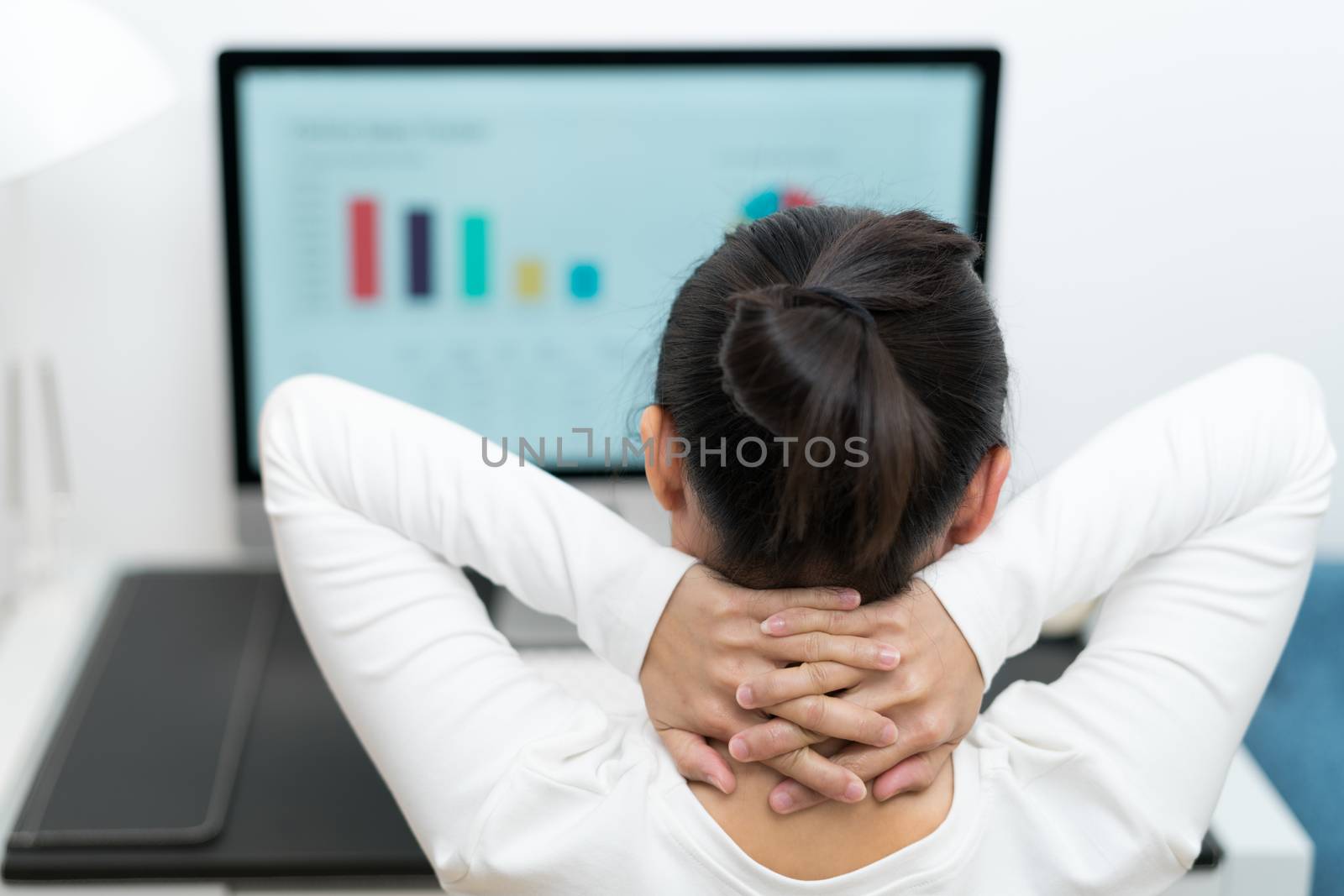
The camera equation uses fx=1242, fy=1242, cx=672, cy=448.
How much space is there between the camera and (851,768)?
2.26ft

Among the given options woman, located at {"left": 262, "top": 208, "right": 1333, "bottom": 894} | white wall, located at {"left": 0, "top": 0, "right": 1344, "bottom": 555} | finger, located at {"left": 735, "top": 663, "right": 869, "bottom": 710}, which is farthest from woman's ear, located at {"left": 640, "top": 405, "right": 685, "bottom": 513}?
white wall, located at {"left": 0, "top": 0, "right": 1344, "bottom": 555}

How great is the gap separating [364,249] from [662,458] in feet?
2.17

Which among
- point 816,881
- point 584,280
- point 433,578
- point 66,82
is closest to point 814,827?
point 816,881

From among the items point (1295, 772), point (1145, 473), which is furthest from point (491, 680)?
point (1295, 772)

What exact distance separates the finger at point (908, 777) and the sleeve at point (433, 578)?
6.2 inches

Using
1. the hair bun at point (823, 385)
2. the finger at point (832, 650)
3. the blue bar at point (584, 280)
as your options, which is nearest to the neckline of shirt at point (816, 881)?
the finger at point (832, 650)

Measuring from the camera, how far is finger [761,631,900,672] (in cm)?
67

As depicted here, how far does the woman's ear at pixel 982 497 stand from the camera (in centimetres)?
68

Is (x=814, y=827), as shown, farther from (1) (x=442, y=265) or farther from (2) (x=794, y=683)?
(1) (x=442, y=265)

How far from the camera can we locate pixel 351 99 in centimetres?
119

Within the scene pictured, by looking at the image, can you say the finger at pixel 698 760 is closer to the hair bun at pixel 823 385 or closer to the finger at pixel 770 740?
the finger at pixel 770 740

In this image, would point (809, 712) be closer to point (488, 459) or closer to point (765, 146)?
point (488, 459)

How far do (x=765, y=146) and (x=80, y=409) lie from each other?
2.65ft

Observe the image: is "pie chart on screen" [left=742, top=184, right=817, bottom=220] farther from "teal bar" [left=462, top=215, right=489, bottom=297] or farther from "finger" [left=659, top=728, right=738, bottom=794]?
"finger" [left=659, top=728, right=738, bottom=794]
